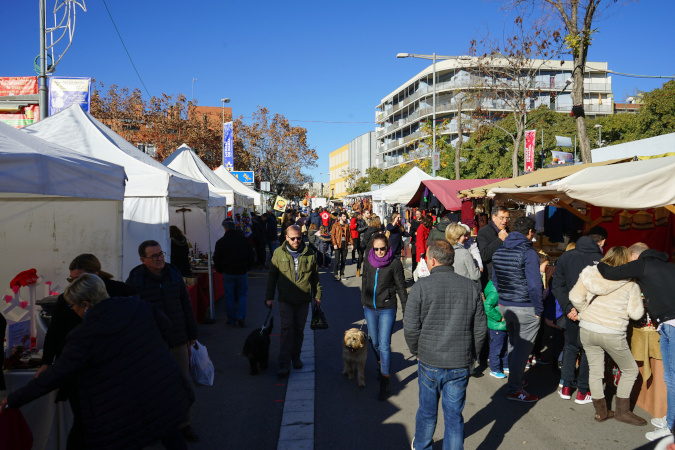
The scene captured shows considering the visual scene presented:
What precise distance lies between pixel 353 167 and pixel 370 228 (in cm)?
9089

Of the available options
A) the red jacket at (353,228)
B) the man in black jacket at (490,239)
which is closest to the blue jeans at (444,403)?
the man in black jacket at (490,239)

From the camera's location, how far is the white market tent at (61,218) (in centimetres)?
455

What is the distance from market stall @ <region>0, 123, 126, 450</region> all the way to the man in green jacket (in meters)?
2.00

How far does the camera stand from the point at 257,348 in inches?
235

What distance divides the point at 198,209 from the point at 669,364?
12072 millimetres

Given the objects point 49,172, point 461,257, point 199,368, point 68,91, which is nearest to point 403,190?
point 68,91

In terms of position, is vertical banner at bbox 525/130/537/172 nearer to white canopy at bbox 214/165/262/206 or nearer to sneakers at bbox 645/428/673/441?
white canopy at bbox 214/165/262/206

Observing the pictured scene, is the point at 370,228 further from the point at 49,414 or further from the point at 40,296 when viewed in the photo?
the point at 49,414

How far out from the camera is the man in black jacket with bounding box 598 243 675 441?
4152mm

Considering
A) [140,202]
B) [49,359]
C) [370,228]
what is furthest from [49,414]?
[370,228]

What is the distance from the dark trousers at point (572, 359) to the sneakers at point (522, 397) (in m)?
0.44

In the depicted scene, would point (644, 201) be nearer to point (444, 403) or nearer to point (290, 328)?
point (444, 403)

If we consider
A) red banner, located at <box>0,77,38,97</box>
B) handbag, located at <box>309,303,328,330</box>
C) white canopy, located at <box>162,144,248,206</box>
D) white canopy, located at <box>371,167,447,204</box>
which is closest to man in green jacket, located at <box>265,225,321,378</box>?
handbag, located at <box>309,303,328,330</box>

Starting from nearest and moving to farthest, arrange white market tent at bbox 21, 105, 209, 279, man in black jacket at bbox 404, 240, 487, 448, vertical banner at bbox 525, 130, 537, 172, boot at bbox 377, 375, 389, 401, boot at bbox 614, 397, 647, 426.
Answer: man in black jacket at bbox 404, 240, 487, 448
boot at bbox 614, 397, 647, 426
boot at bbox 377, 375, 389, 401
white market tent at bbox 21, 105, 209, 279
vertical banner at bbox 525, 130, 537, 172
